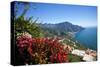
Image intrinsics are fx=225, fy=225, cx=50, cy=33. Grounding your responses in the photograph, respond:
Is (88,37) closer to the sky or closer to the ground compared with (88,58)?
→ closer to the sky

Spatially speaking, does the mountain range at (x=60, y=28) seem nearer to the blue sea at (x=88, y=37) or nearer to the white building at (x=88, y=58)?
the blue sea at (x=88, y=37)

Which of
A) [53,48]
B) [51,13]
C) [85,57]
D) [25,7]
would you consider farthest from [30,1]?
[85,57]

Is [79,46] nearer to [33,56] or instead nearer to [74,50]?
[74,50]

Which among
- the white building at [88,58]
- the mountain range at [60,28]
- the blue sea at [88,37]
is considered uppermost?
the mountain range at [60,28]

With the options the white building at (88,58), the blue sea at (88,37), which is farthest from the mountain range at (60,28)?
the white building at (88,58)

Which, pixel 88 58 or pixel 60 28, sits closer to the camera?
pixel 60 28

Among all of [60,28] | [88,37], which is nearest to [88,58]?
[88,37]

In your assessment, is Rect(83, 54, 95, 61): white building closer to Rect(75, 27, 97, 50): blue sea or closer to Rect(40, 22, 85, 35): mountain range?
Rect(75, 27, 97, 50): blue sea

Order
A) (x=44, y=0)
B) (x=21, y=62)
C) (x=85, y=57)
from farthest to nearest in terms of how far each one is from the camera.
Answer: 1. (x=85, y=57)
2. (x=44, y=0)
3. (x=21, y=62)

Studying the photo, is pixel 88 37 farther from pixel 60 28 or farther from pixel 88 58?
pixel 60 28
